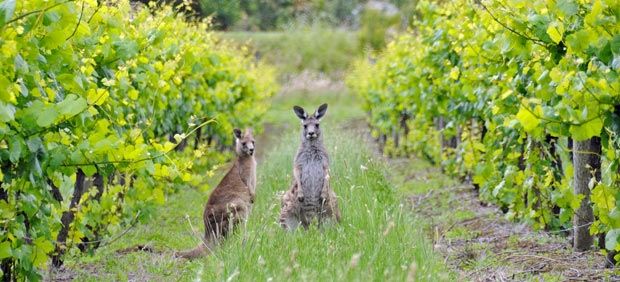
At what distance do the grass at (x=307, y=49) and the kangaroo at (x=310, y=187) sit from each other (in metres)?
43.2

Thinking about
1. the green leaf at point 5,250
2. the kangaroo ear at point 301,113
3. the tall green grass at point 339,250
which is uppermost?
the kangaroo ear at point 301,113

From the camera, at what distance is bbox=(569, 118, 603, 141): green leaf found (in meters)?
5.71

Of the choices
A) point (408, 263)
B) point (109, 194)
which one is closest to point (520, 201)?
point (408, 263)

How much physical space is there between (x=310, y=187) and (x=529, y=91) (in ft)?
7.88

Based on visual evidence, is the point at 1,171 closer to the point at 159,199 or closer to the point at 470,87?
the point at 159,199

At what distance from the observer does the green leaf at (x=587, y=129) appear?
5.71 metres

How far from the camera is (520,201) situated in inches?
401

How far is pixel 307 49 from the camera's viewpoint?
5522 cm

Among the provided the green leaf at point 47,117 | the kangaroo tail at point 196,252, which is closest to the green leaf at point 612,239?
the green leaf at point 47,117

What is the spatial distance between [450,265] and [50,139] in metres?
4.01

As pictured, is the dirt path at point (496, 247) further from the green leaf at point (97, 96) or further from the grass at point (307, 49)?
the grass at point (307, 49)

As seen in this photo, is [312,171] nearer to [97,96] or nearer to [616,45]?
[97,96]

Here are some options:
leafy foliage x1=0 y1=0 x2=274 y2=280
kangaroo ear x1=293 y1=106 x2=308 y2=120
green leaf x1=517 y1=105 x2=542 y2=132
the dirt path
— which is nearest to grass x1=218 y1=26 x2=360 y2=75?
the dirt path

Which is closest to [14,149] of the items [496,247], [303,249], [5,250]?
[5,250]
